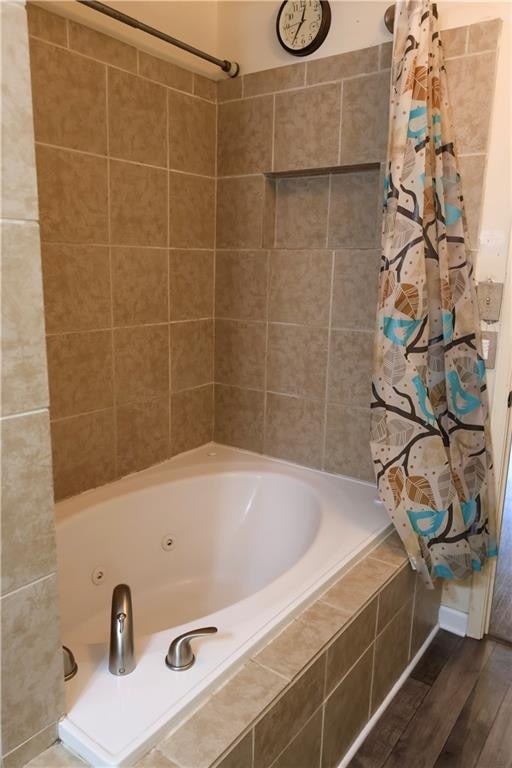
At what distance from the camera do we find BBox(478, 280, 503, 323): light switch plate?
5.74 feet

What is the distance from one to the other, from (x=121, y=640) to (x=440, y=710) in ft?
3.64

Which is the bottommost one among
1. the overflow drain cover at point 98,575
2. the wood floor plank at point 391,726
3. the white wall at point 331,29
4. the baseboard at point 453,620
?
the wood floor plank at point 391,726

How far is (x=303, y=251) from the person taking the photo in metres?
2.12

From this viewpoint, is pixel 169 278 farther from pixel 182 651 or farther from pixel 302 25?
pixel 182 651

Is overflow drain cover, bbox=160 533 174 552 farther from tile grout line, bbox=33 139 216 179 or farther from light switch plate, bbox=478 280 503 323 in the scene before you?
light switch plate, bbox=478 280 503 323

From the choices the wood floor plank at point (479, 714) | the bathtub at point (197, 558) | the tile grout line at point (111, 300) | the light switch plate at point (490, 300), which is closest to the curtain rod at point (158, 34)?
the tile grout line at point (111, 300)

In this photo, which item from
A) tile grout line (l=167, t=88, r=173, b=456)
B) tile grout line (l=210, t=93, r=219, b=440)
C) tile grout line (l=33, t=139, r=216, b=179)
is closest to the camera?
tile grout line (l=33, t=139, r=216, b=179)

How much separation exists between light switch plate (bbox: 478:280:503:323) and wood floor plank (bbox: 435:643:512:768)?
1.15 m

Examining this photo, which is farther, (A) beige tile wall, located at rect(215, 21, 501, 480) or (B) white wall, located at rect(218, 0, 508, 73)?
(A) beige tile wall, located at rect(215, 21, 501, 480)

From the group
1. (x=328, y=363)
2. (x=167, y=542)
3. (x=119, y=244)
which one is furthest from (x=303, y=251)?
(x=167, y=542)

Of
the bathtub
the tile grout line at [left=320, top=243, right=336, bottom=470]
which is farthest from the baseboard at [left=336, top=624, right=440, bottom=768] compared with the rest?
the tile grout line at [left=320, top=243, right=336, bottom=470]

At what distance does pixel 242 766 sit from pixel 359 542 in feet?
2.56

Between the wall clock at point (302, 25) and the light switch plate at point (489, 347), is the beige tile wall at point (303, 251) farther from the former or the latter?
the light switch plate at point (489, 347)

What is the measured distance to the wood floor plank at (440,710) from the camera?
1.52m
